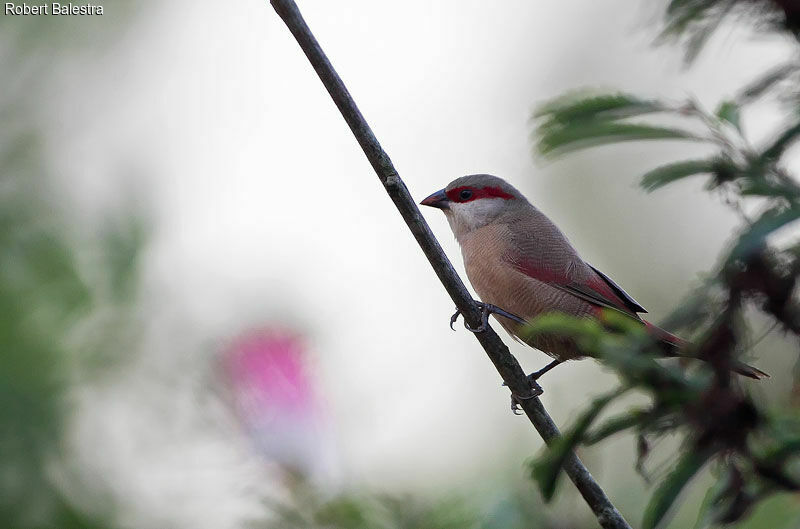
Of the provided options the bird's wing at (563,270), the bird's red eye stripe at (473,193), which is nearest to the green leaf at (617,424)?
the bird's wing at (563,270)

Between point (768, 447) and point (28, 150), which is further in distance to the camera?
point (28, 150)

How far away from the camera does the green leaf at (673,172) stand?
1.54 m

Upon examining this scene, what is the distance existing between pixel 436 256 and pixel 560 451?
1241 millimetres

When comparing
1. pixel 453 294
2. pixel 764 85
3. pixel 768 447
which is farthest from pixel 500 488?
pixel 764 85

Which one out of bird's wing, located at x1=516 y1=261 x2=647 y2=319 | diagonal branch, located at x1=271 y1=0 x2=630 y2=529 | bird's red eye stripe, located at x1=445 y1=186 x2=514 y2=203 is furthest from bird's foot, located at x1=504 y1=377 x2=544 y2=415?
bird's red eye stripe, located at x1=445 y1=186 x2=514 y2=203

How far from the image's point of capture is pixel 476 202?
5.23 m

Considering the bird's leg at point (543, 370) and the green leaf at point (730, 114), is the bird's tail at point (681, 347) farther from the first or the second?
the bird's leg at point (543, 370)

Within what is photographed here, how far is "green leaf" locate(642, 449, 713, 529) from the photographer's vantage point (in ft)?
3.96

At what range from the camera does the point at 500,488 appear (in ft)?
7.77

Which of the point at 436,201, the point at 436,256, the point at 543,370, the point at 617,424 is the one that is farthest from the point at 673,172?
the point at 436,201

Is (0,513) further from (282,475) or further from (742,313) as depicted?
(742,313)

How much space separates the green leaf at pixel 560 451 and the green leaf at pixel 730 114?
745 mm

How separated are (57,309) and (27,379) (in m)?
0.36

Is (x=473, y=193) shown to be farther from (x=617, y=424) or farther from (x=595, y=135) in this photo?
(x=617, y=424)
